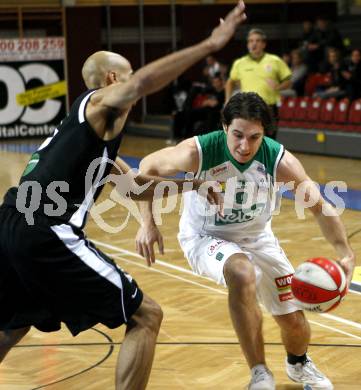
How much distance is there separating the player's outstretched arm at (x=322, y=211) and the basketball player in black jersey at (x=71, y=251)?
1071 millimetres

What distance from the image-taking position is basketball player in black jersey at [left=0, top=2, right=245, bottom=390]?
369cm

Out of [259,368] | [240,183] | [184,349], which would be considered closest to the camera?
[259,368]

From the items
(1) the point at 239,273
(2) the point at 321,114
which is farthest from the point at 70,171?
(2) the point at 321,114

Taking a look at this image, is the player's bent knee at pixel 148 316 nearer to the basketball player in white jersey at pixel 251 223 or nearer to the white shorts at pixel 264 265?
the basketball player in white jersey at pixel 251 223

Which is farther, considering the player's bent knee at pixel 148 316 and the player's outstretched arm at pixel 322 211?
the player's outstretched arm at pixel 322 211

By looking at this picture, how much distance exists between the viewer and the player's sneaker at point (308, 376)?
4.56 metres

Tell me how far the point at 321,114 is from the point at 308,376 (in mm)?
11344

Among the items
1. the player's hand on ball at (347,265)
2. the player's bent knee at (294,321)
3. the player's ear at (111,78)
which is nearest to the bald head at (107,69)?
the player's ear at (111,78)

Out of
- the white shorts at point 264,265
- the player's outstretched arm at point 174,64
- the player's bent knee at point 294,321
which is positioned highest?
the player's outstretched arm at point 174,64

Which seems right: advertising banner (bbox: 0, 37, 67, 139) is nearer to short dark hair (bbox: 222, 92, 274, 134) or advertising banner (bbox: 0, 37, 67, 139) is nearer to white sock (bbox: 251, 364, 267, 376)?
short dark hair (bbox: 222, 92, 274, 134)

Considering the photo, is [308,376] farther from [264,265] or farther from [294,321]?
[264,265]

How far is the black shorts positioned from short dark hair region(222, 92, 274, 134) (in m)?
1.14

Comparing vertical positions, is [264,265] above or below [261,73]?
below

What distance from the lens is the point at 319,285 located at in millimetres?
4148
